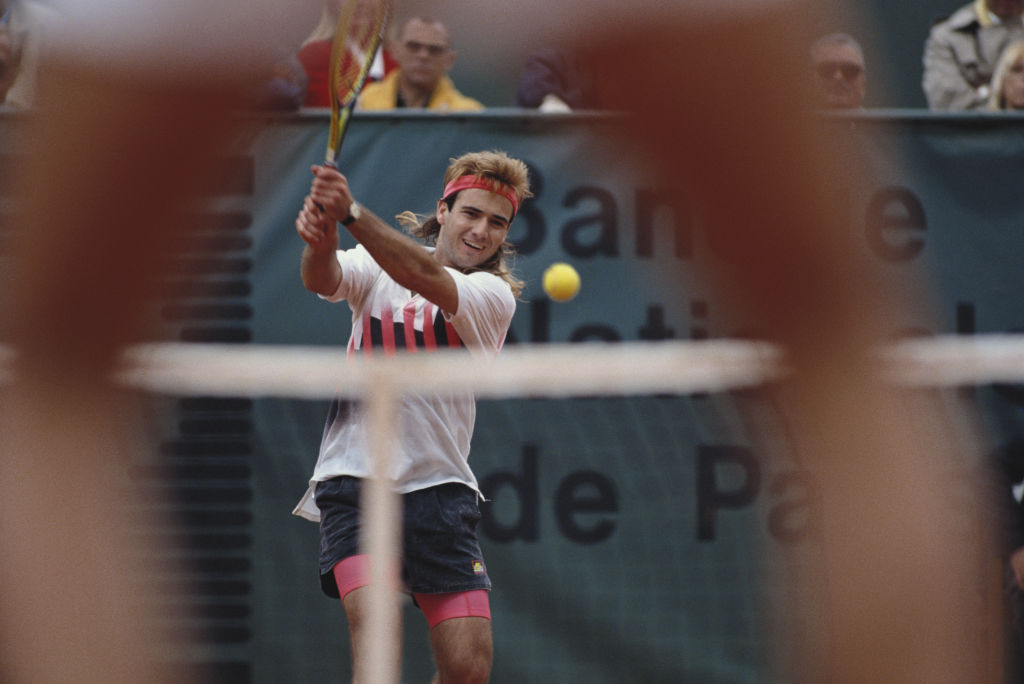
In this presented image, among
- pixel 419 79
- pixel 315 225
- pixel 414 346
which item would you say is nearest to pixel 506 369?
pixel 315 225

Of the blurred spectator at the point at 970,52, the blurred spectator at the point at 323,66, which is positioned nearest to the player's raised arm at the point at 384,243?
the blurred spectator at the point at 323,66

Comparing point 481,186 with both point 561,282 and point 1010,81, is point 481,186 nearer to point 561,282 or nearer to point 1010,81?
point 561,282

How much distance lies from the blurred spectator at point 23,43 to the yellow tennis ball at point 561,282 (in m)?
2.30

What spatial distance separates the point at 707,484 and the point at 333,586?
1744mm

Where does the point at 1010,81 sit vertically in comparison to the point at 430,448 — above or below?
above

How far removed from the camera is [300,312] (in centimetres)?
500

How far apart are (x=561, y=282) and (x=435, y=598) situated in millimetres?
1572

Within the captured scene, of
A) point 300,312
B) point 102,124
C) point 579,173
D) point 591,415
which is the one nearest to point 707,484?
point 591,415

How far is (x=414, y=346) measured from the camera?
371 cm

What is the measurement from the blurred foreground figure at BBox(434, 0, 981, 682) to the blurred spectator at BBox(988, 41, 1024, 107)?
439 cm

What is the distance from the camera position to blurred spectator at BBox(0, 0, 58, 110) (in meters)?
1.37

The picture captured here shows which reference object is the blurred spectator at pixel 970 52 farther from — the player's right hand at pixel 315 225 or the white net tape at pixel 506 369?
the player's right hand at pixel 315 225

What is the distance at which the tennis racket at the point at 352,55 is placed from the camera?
9.68 ft

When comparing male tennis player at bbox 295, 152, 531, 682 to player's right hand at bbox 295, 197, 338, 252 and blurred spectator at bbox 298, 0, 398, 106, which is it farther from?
blurred spectator at bbox 298, 0, 398, 106
